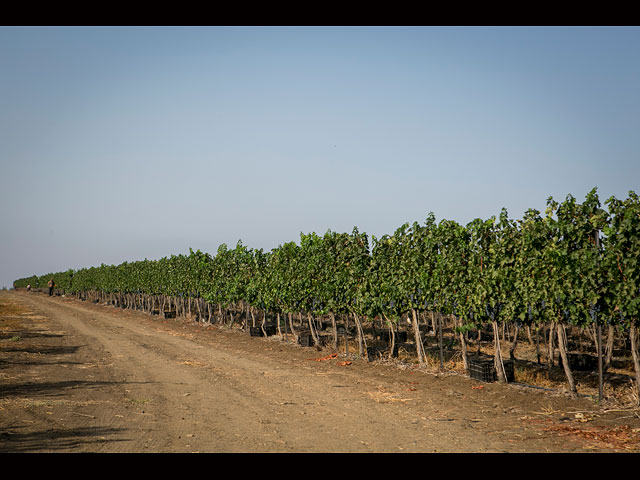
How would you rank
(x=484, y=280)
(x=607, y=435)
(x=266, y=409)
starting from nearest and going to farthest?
(x=607, y=435)
(x=266, y=409)
(x=484, y=280)

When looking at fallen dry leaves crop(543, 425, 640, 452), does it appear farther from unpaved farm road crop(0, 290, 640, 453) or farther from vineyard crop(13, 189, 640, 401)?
vineyard crop(13, 189, 640, 401)

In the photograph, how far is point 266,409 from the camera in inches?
411

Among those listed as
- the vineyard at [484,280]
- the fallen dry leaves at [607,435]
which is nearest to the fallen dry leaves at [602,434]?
the fallen dry leaves at [607,435]

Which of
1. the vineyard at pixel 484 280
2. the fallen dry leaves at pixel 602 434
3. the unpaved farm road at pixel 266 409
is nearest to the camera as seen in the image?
the fallen dry leaves at pixel 602 434

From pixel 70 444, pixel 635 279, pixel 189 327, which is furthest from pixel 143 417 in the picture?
pixel 189 327

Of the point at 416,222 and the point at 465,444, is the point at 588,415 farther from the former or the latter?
the point at 416,222

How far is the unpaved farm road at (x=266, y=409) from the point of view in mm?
7809

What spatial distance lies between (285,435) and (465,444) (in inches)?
119

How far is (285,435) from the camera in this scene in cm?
834

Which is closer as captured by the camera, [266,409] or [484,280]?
[266,409]

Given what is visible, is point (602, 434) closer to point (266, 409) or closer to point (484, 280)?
point (484, 280)

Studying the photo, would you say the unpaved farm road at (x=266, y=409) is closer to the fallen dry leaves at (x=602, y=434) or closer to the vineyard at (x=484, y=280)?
the fallen dry leaves at (x=602, y=434)

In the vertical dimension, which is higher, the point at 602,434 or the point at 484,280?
the point at 484,280

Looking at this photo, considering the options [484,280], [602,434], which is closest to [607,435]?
[602,434]
